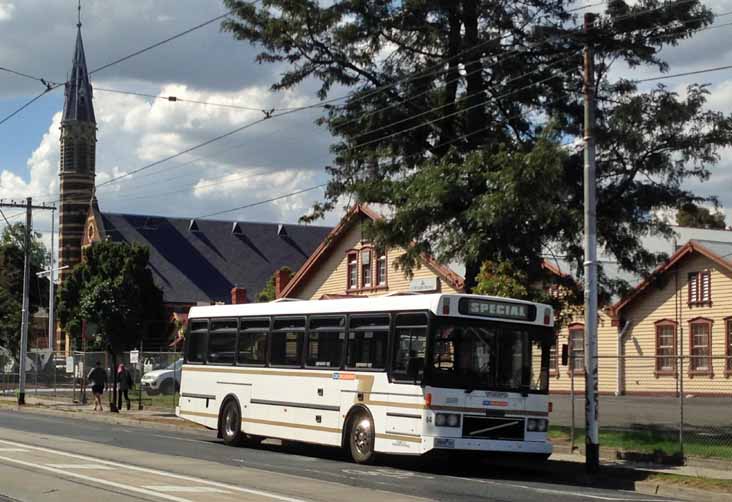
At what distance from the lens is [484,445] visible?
18.1 metres

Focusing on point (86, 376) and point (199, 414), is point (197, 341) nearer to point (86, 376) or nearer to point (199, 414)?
point (199, 414)

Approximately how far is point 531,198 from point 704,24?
5520 mm

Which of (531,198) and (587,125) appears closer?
(587,125)

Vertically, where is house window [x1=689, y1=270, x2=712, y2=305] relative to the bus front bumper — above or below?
above

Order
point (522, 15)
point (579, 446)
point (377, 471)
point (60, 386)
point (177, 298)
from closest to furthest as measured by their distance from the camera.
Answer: point (377, 471), point (579, 446), point (522, 15), point (60, 386), point (177, 298)

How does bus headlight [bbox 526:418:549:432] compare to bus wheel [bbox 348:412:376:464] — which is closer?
bus headlight [bbox 526:418:549:432]

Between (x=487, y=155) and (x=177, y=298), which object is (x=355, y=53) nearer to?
(x=487, y=155)

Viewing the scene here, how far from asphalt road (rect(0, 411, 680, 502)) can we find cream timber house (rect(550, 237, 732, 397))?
21.2m

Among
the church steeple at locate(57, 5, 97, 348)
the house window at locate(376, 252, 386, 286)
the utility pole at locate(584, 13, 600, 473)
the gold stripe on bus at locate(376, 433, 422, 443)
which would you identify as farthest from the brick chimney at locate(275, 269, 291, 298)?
the church steeple at locate(57, 5, 97, 348)

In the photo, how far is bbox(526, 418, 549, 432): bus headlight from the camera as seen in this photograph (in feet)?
60.8

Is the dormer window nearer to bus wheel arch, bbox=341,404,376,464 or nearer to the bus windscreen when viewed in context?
bus wheel arch, bbox=341,404,376,464

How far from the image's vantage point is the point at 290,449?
23547 mm

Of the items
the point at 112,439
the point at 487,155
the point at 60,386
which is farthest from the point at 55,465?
the point at 60,386

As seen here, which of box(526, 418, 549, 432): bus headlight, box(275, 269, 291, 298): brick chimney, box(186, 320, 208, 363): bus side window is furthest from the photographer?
box(275, 269, 291, 298): brick chimney
